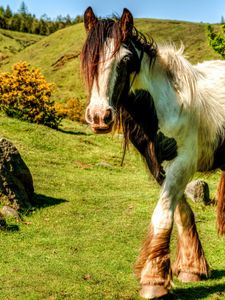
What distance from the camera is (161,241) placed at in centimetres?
595

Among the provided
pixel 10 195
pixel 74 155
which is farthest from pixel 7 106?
pixel 10 195

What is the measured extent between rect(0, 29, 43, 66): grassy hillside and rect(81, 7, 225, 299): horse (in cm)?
7976

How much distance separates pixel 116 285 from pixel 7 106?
58.5 ft

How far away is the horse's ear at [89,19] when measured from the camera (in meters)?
5.52

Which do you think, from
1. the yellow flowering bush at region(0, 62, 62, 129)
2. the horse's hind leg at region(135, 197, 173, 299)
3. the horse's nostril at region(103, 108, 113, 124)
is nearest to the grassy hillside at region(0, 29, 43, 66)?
the yellow flowering bush at region(0, 62, 62, 129)

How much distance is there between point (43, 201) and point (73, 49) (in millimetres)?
67008

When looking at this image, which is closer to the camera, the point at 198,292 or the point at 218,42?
the point at 198,292

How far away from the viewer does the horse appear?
5.33m

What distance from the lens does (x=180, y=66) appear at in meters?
6.43

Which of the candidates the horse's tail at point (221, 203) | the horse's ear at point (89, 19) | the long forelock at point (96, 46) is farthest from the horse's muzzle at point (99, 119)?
the horse's tail at point (221, 203)

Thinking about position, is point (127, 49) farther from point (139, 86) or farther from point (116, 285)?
point (116, 285)

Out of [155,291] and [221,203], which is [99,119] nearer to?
[155,291]

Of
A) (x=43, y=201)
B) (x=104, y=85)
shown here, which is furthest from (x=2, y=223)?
(x=104, y=85)

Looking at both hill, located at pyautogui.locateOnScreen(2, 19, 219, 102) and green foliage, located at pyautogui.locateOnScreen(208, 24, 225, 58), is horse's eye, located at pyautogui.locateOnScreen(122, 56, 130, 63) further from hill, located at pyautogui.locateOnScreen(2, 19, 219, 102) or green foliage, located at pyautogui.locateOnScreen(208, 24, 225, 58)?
hill, located at pyautogui.locateOnScreen(2, 19, 219, 102)
